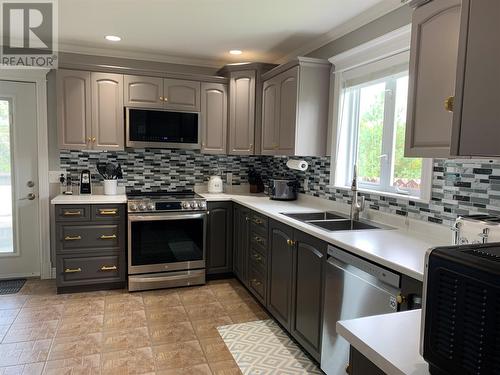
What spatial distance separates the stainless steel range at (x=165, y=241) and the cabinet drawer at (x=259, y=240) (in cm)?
60

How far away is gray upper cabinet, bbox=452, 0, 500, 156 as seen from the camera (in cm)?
83

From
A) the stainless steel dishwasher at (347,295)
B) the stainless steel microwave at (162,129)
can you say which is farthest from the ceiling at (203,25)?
the stainless steel dishwasher at (347,295)

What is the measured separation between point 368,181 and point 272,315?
1.30 meters

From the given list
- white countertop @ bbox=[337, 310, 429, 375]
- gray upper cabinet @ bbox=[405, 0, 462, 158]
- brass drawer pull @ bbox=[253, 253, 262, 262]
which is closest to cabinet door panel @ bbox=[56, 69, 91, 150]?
brass drawer pull @ bbox=[253, 253, 262, 262]

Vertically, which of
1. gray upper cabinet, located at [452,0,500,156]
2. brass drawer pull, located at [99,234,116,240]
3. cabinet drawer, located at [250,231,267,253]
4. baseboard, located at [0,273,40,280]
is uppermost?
gray upper cabinet, located at [452,0,500,156]

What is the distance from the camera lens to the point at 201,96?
388 centimetres

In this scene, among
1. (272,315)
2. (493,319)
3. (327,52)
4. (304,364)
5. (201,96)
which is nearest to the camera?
(493,319)

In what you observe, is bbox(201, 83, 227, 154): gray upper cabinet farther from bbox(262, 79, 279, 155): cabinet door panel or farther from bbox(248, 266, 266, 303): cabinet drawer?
bbox(248, 266, 266, 303): cabinet drawer

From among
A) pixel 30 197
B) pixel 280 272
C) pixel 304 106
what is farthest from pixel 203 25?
pixel 30 197

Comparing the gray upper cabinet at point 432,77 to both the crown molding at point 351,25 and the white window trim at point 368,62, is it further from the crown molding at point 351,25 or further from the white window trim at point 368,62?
the crown molding at point 351,25

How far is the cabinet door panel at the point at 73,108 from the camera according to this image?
11.3 ft

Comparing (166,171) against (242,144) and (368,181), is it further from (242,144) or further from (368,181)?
(368,181)

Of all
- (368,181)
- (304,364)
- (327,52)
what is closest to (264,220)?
(368,181)

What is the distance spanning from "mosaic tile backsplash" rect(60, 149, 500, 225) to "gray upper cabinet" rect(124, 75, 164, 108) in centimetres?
55
